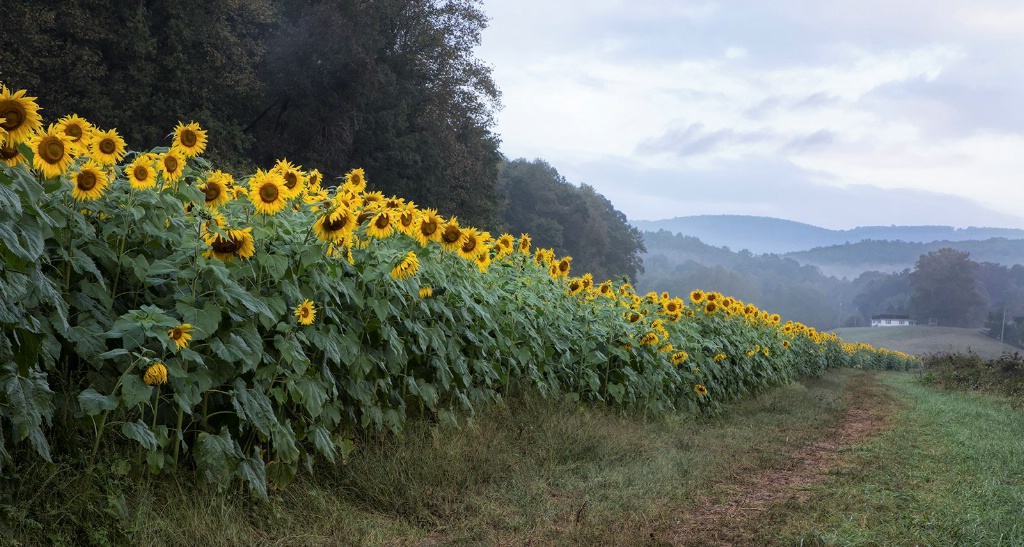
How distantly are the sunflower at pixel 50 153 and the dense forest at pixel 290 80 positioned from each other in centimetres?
1640

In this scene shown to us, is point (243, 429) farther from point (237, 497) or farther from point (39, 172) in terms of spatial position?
point (39, 172)

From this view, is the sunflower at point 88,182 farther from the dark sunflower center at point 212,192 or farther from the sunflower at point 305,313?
the sunflower at point 305,313

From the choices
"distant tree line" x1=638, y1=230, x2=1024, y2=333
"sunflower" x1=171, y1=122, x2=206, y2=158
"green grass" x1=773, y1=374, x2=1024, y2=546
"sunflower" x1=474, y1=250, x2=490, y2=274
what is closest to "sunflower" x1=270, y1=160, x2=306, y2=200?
"sunflower" x1=171, y1=122, x2=206, y2=158

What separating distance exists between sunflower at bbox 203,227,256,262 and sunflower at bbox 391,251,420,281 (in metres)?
0.96

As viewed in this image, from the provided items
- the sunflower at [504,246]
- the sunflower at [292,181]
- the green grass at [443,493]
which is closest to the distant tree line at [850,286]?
the sunflower at [504,246]

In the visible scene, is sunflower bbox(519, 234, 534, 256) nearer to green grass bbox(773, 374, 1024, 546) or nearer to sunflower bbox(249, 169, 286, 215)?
green grass bbox(773, 374, 1024, 546)

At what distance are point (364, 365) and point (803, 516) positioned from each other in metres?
2.44

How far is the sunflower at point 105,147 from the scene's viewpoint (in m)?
3.94

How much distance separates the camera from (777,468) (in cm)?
618

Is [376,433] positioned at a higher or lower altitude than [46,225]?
lower

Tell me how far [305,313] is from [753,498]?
2844 mm

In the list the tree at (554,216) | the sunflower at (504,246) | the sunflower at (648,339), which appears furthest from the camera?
the tree at (554,216)

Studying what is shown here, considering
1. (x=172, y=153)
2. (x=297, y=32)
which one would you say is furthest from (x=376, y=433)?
(x=297, y=32)

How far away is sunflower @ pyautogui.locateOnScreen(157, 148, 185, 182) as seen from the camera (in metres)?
3.99
